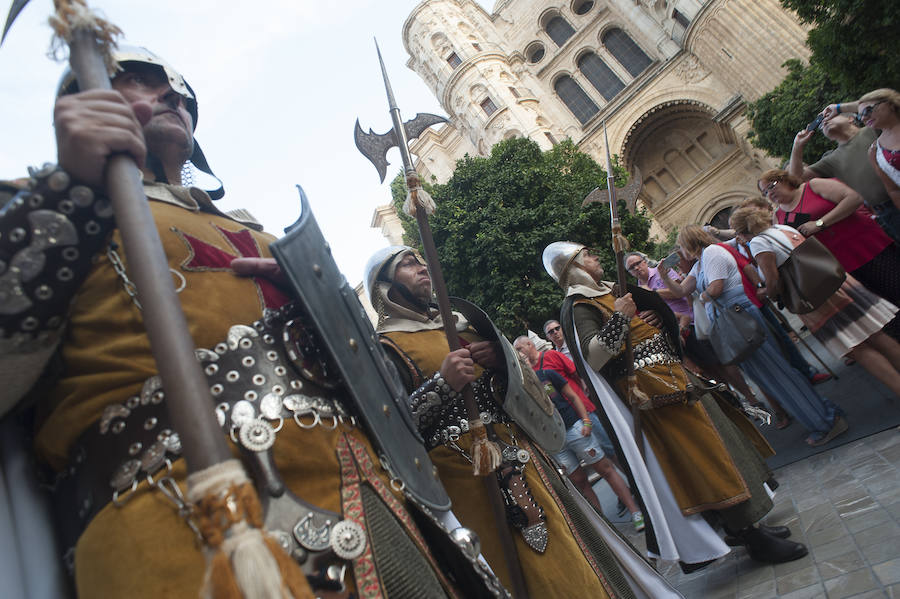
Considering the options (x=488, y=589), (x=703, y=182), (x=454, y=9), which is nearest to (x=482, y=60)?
(x=454, y=9)

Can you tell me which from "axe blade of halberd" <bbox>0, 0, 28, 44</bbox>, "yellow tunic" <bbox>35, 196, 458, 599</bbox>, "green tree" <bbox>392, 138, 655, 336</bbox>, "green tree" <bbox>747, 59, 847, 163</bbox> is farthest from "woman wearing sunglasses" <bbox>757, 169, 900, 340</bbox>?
"green tree" <bbox>747, 59, 847, 163</bbox>

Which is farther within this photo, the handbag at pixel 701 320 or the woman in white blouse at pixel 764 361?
the handbag at pixel 701 320

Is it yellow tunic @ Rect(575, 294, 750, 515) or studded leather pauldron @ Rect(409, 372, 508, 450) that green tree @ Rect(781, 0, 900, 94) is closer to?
yellow tunic @ Rect(575, 294, 750, 515)

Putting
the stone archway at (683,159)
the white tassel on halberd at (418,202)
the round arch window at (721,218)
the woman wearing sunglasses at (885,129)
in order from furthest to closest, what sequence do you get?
the round arch window at (721,218) → the stone archway at (683,159) → the woman wearing sunglasses at (885,129) → the white tassel on halberd at (418,202)

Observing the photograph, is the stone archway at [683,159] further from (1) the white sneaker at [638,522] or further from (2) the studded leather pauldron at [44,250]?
(2) the studded leather pauldron at [44,250]

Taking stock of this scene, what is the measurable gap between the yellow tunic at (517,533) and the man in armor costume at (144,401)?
961 mm

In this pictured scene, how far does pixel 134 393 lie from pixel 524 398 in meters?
1.78

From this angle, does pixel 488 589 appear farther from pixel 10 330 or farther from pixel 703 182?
pixel 703 182

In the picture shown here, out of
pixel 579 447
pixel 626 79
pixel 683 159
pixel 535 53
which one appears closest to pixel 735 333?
pixel 579 447

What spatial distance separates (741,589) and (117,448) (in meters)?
3.34

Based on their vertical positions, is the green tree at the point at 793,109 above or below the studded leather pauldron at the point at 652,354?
above

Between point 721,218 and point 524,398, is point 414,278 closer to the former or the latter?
point 524,398

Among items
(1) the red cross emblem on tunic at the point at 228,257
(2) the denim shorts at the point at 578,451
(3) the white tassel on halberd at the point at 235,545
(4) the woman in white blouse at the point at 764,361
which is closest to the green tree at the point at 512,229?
(2) the denim shorts at the point at 578,451

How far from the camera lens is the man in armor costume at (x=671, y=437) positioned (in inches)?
127
